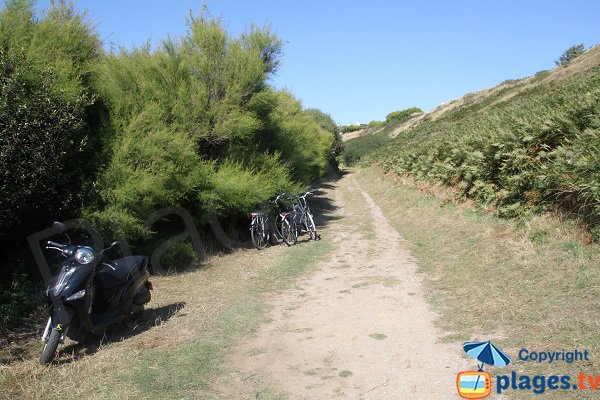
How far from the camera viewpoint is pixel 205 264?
9367 millimetres

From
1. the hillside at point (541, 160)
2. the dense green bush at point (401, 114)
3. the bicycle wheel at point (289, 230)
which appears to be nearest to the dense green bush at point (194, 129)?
the bicycle wheel at point (289, 230)

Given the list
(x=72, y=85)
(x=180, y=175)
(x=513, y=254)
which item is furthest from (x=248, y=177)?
(x=513, y=254)

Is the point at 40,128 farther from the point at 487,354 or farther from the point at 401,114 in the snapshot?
the point at 401,114

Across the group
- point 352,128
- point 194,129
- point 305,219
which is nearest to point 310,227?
point 305,219

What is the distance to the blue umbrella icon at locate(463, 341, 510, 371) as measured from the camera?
12.8 ft

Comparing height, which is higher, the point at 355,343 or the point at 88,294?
the point at 88,294

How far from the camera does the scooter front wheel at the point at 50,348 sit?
444 cm

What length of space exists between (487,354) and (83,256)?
13.3 feet

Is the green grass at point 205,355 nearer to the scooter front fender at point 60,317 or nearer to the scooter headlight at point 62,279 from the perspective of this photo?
the scooter front fender at point 60,317

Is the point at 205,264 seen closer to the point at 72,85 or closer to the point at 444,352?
the point at 72,85

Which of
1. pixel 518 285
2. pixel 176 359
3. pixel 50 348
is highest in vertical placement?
pixel 50 348

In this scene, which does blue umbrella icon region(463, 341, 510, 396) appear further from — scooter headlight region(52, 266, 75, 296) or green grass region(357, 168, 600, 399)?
scooter headlight region(52, 266, 75, 296)

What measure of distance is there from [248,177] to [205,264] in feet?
8.22

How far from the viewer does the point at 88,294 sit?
482 cm
